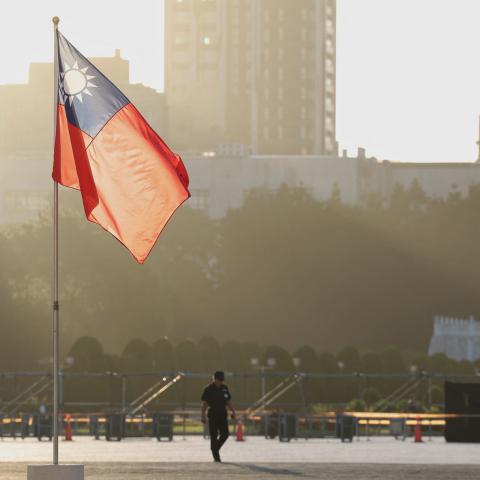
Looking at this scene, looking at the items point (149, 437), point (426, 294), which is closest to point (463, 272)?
point (426, 294)

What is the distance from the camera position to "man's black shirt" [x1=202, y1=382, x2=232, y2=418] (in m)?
33.8

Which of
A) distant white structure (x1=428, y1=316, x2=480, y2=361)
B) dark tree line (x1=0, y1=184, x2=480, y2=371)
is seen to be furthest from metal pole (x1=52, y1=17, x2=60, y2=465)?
distant white structure (x1=428, y1=316, x2=480, y2=361)

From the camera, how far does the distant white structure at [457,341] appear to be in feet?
384

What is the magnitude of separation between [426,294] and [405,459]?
100912 mm

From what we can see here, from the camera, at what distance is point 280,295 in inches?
5482

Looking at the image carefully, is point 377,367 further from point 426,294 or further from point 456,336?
point 426,294

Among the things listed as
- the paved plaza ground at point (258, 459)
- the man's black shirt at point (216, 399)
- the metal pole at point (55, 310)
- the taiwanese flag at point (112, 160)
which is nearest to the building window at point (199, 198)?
the paved plaza ground at point (258, 459)

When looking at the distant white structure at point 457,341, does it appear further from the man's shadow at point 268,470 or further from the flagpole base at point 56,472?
the flagpole base at point 56,472

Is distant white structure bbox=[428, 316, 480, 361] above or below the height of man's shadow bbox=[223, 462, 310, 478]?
above

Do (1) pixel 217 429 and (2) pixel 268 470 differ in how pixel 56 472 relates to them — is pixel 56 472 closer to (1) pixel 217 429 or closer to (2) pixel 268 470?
(2) pixel 268 470

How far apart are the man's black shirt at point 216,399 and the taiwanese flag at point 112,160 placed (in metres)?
10.3

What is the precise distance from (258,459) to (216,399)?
3673 millimetres

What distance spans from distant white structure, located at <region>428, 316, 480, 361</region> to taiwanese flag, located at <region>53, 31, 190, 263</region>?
93.8 m

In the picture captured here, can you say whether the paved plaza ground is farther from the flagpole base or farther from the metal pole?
the flagpole base
